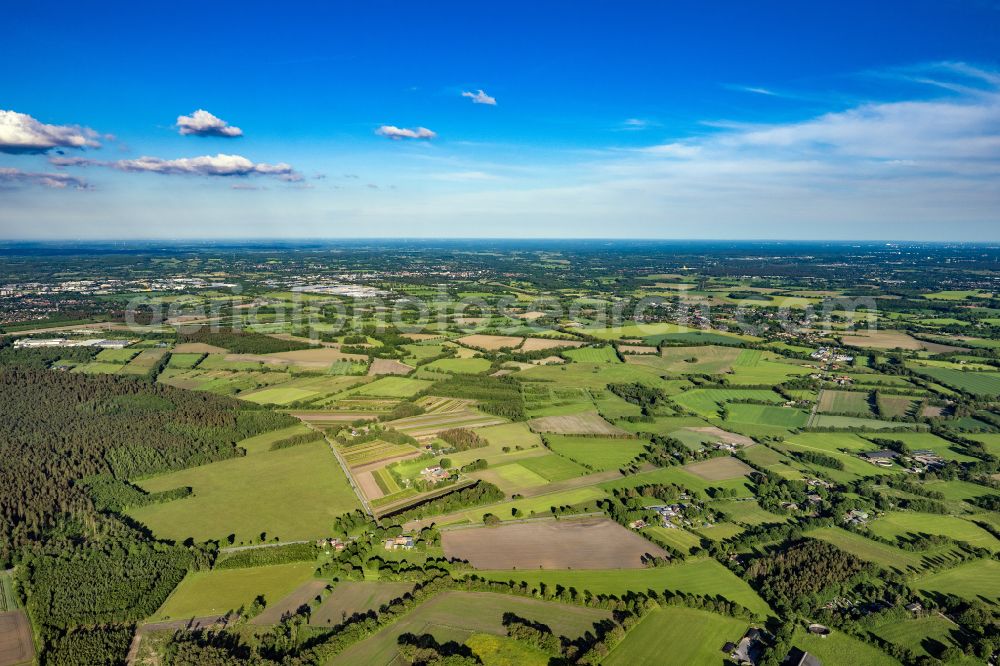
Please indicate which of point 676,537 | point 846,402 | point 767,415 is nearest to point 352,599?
point 676,537

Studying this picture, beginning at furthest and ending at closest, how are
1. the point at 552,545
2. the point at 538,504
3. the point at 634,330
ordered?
the point at 634,330 → the point at 538,504 → the point at 552,545

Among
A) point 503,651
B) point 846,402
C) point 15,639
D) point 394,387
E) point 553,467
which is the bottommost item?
point 503,651

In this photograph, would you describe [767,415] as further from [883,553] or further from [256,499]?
[256,499]

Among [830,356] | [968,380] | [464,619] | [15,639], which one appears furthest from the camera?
[830,356]

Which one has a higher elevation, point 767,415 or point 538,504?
point 767,415

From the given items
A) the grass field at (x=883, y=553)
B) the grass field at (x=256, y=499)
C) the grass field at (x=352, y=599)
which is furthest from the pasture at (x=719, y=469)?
the grass field at (x=256, y=499)
